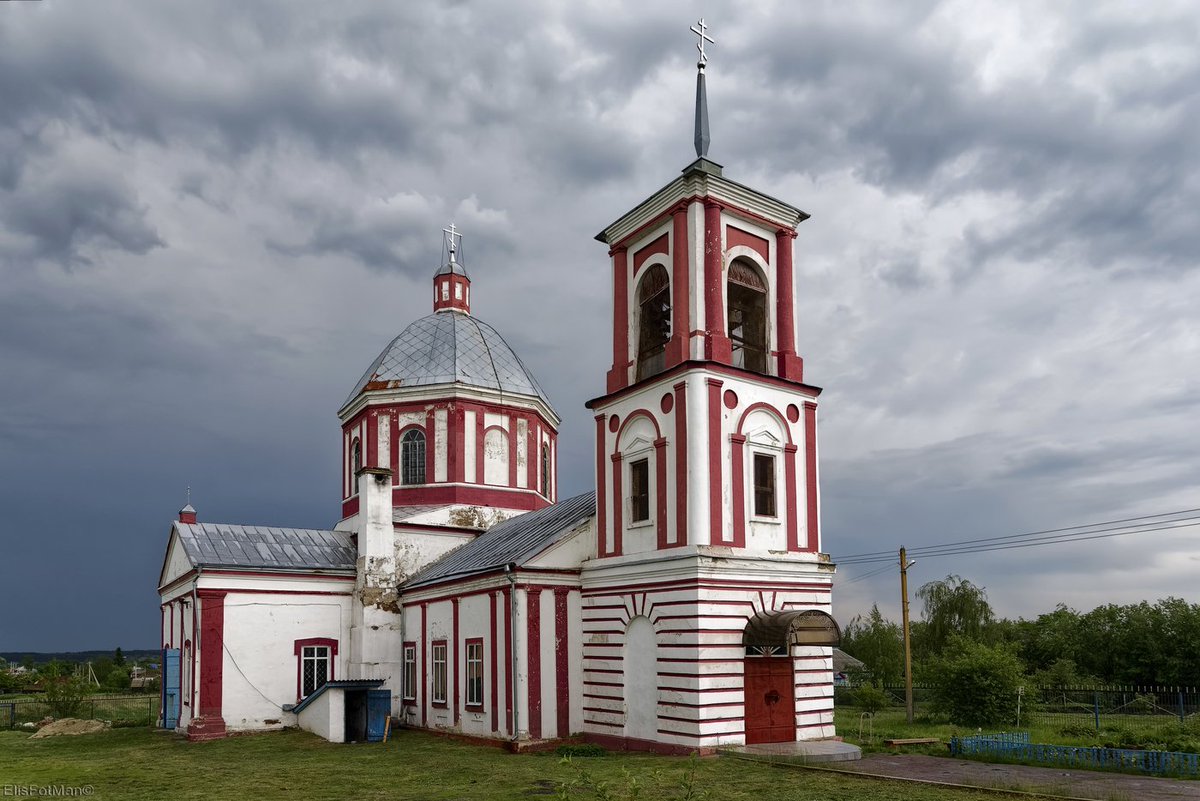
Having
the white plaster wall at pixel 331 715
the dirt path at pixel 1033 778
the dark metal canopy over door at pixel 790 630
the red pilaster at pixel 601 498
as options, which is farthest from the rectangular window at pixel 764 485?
the white plaster wall at pixel 331 715

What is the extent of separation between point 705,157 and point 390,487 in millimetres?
13273

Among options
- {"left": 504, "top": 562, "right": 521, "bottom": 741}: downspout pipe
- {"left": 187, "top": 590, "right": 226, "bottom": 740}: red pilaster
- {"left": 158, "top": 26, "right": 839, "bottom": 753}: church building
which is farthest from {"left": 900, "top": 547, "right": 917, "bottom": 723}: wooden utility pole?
{"left": 187, "top": 590, "right": 226, "bottom": 740}: red pilaster

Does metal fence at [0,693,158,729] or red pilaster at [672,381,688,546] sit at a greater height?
red pilaster at [672,381,688,546]

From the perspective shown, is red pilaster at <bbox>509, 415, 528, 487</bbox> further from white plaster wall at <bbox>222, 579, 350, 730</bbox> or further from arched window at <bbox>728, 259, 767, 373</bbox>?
arched window at <bbox>728, 259, 767, 373</bbox>

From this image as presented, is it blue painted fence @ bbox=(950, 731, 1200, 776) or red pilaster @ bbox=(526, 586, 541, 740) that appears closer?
blue painted fence @ bbox=(950, 731, 1200, 776)

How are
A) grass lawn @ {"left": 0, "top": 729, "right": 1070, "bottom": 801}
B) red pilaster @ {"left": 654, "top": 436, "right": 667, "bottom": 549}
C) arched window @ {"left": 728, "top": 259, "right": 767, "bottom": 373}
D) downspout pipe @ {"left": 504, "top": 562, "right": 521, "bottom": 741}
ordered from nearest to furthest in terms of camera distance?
grass lawn @ {"left": 0, "top": 729, "right": 1070, "bottom": 801}
red pilaster @ {"left": 654, "top": 436, "right": 667, "bottom": 549}
downspout pipe @ {"left": 504, "top": 562, "right": 521, "bottom": 741}
arched window @ {"left": 728, "top": 259, "right": 767, "bottom": 373}

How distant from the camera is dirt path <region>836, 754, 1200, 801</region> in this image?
526 inches

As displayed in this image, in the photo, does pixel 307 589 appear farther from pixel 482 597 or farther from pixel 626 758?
pixel 626 758

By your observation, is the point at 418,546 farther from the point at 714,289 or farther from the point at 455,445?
the point at 714,289

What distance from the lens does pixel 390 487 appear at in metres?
28.4

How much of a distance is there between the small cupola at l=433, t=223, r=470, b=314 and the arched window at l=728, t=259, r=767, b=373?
633 inches

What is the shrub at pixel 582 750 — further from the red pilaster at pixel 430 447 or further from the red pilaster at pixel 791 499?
the red pilaster at pixel 430 447

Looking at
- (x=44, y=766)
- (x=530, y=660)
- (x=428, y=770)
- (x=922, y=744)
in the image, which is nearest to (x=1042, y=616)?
(x=922, y=744)

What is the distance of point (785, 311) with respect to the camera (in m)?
21.8
